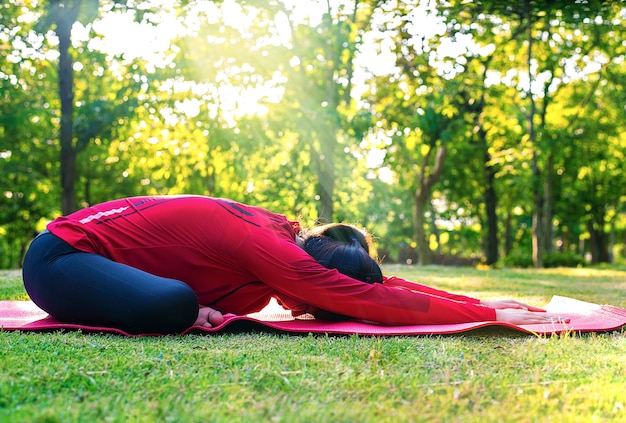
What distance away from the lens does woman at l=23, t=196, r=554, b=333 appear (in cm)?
309

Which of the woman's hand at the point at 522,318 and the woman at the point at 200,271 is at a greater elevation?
the woman at the point at 200,271

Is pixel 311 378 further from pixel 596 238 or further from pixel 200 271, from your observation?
pixel 596 238

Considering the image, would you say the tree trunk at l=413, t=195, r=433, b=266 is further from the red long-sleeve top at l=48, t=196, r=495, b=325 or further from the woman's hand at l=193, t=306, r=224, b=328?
the woman's hand at l=193, t=306, r=224, b=328

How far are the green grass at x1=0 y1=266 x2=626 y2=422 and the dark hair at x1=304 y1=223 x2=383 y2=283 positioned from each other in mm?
375

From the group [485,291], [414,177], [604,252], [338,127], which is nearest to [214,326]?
[485,291]

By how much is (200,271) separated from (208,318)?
252 millimetres

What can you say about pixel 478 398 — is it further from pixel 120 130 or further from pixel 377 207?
pixel 377 207

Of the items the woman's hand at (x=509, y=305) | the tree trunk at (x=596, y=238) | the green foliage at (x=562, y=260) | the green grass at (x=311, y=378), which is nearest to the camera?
the green grass at (x=311, y=378)

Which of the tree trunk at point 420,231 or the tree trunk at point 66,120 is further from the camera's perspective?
the tree trunk at point 420,231

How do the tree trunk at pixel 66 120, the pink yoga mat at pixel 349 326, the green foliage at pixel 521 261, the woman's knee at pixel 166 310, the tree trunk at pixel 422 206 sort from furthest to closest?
1. the green foliage at pixel 521 261
2. the tree trunk at pixel 422 206
3. the tree trunk at pixel 66 120
4. the pink yoga mat at pixel 349 326
5. the woman's knee at pixel 166 310

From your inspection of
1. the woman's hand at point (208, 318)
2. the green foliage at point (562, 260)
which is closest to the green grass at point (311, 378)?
the woman's hand at point (208, 318)

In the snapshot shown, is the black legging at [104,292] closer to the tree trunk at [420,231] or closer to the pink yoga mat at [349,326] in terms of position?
the pink yoga mat at [349,326]

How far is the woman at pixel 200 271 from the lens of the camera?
3094mm

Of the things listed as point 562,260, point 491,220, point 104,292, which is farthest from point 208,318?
point 491,220
